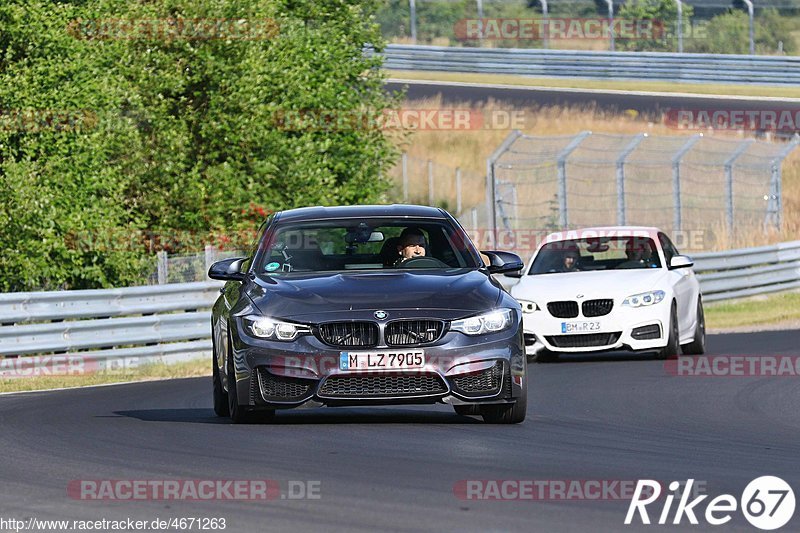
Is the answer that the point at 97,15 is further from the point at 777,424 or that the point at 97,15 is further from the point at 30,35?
the point at 777,424

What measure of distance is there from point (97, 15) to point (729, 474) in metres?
19.1

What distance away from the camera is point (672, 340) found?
18641mm

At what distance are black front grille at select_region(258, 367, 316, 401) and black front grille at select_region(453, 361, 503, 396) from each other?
94 centimetres

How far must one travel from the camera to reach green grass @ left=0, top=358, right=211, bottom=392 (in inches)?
703

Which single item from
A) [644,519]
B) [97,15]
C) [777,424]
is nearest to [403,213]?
[777,424]

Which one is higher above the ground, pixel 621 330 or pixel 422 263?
pixel 422 263

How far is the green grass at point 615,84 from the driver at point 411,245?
37.5 meters

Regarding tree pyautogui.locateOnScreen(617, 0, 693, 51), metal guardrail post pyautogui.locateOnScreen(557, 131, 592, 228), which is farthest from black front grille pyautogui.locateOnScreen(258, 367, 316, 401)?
tree pyautogui.locateOnScreen(617, 0, 693, 51)

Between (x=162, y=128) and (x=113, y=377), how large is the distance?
30.3 ft

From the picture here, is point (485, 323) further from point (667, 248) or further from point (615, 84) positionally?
point (615, 84)

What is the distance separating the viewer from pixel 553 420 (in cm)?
1211

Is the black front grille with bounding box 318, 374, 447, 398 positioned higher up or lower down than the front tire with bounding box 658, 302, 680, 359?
higher up

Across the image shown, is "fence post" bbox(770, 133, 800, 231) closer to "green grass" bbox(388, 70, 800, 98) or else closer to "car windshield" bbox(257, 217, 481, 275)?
"green grass" bbox(388, 70, 800, 98)

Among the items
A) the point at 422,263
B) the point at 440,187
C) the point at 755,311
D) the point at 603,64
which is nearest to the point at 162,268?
the point at 422,263
